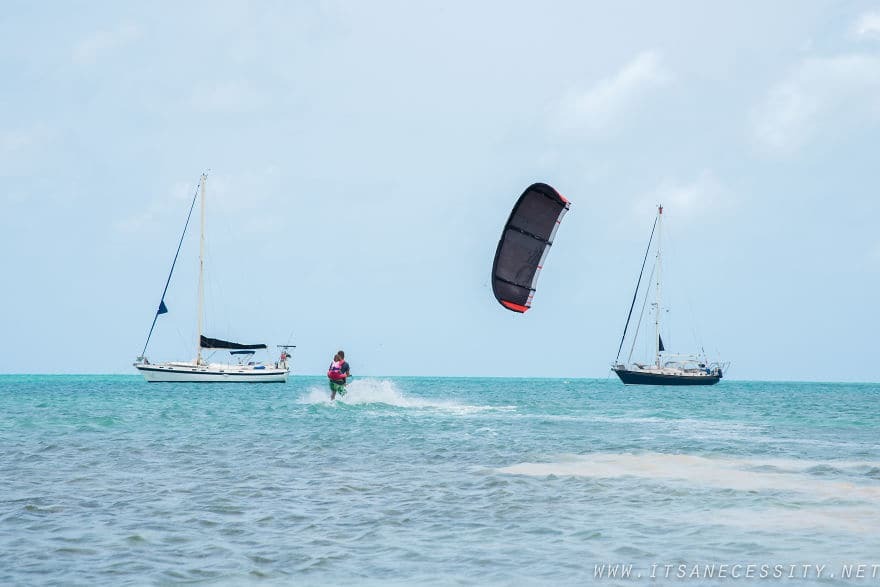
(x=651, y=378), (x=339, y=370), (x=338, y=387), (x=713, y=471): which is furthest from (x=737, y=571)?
(x=651, y=378)

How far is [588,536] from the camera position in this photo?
889 cm

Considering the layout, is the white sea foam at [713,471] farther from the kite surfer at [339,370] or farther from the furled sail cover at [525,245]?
the kite surfer at [339,370]

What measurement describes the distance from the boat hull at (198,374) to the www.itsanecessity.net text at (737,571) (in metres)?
56.8

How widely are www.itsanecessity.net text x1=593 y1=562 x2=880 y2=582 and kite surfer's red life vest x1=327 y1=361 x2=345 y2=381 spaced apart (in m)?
24.5

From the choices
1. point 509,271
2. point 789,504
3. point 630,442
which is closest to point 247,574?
point 509,271

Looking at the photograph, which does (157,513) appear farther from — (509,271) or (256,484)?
(509,271)

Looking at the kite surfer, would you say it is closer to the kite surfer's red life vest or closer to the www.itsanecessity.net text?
the kite surfer's red life vest

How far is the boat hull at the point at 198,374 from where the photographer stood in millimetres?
61438

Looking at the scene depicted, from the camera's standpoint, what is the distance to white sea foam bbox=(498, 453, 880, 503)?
12.3 m

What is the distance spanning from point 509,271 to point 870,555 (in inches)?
231

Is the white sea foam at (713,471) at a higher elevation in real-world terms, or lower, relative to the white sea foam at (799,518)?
higher

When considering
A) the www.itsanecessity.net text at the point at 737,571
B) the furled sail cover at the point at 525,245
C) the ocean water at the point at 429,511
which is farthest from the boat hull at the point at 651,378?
the www.itsanecessity.net text at the point at 737,571

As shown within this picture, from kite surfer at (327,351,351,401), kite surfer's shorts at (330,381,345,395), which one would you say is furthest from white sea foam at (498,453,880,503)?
kite surfer's shorts at (330,381,345,395)

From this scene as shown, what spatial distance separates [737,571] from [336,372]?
25243mm
